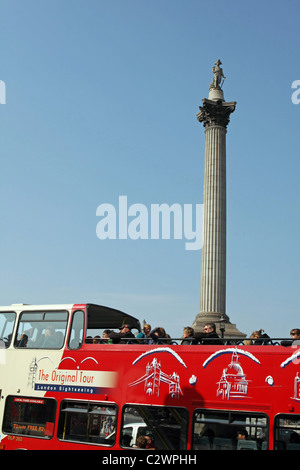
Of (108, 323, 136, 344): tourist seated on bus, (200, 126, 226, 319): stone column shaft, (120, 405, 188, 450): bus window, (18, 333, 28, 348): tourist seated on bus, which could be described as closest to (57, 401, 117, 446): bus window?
(120, 405, 188, 450): bus window

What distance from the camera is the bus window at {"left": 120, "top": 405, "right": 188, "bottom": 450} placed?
31.9 feet

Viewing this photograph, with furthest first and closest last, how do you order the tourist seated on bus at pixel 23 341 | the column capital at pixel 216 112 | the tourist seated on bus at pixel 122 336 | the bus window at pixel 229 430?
the column capital at pixel 216 112 < the tourist seated on bus at pixel 23 341 < the tourist seated on bus at pixel 122 336 < the bus window at pixel 229 430

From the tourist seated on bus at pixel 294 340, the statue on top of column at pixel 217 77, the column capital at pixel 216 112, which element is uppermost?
the statue on top of column at pixel 217 77

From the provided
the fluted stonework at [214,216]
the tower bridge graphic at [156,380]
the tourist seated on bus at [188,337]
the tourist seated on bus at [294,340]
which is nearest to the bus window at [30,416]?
the tower bridge graphic at [156,380]

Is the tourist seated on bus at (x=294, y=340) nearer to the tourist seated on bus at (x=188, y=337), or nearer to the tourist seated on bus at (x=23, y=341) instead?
the tourist seated on bus at (x=188, y=337)

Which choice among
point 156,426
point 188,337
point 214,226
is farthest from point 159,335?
point 214,226

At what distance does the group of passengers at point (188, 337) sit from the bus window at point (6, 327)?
7.03 feet

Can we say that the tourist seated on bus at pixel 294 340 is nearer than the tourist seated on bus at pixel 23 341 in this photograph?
Yes

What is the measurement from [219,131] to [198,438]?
3004 cm

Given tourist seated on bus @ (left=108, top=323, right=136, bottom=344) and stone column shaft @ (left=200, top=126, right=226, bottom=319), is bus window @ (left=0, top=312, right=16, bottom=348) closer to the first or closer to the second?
tourist seated on bus @ (left=108, top=323, right=136, bottom=344)

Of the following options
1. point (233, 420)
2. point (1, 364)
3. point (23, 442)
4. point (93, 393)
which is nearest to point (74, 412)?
point (93, 393)

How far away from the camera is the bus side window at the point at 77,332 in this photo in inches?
451

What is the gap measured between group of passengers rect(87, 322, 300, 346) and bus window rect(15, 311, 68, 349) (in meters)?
0.75
